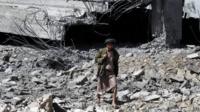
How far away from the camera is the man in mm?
8430

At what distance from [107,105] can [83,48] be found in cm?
382

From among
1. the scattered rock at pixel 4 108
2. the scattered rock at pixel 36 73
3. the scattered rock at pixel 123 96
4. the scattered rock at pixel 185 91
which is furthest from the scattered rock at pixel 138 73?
the scattered rock at pixel 4 108

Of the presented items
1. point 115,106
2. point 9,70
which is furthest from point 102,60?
point 9,70

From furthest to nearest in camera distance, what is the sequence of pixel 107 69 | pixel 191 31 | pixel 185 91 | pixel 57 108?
1. pixel 191 31
2. pixel 185 91
3. pixel 107 69
4. pixel 57 108

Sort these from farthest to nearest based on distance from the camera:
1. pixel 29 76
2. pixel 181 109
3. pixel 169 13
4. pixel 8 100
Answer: pixel 169 13, pixel 29 76, pixel 8 100, pixel 181 109

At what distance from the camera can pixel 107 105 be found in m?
8.59

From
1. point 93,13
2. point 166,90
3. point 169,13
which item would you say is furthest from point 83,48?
point 166,90

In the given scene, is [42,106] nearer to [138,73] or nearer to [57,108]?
[57,108]

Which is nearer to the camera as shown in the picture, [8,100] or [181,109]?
[181,109]

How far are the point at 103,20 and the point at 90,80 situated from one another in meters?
2.70

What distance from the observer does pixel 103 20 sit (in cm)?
1227

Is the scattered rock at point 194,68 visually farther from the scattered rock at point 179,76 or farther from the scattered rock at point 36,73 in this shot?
the scattered rock at point 36,73

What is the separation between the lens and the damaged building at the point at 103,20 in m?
11.7

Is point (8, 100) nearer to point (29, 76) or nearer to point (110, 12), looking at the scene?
point (29, 76)
